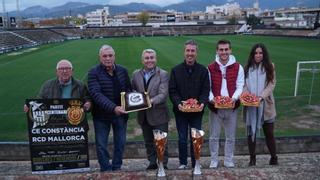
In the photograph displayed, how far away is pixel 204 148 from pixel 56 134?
4.03m

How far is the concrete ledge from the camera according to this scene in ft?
27.5

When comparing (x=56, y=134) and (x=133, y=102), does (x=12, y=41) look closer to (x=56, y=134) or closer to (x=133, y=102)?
(x=56, y=134)

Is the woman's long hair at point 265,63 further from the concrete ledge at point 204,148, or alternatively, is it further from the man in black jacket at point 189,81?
the concrete ledge at point 204,148

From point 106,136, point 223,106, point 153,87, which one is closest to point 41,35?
point 106,136

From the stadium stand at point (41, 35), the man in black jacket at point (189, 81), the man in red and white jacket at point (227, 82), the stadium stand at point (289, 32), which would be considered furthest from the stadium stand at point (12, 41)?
the man in red and white jacket at point (227, 82)

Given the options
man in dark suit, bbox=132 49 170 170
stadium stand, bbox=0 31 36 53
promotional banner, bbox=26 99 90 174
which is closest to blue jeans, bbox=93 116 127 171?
man in dark suit, bbox=132 49 170 170

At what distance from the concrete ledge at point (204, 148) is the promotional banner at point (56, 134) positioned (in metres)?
3.25

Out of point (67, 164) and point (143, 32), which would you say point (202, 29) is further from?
point (67, 164)

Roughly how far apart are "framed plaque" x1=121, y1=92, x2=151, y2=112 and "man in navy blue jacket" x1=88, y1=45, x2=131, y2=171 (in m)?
0.09

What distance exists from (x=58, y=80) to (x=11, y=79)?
63.0 ft

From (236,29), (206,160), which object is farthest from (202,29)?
(206,160)

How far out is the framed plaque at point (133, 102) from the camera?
5.36 m

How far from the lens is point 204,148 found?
8.42 m

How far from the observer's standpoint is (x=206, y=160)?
7.79m
